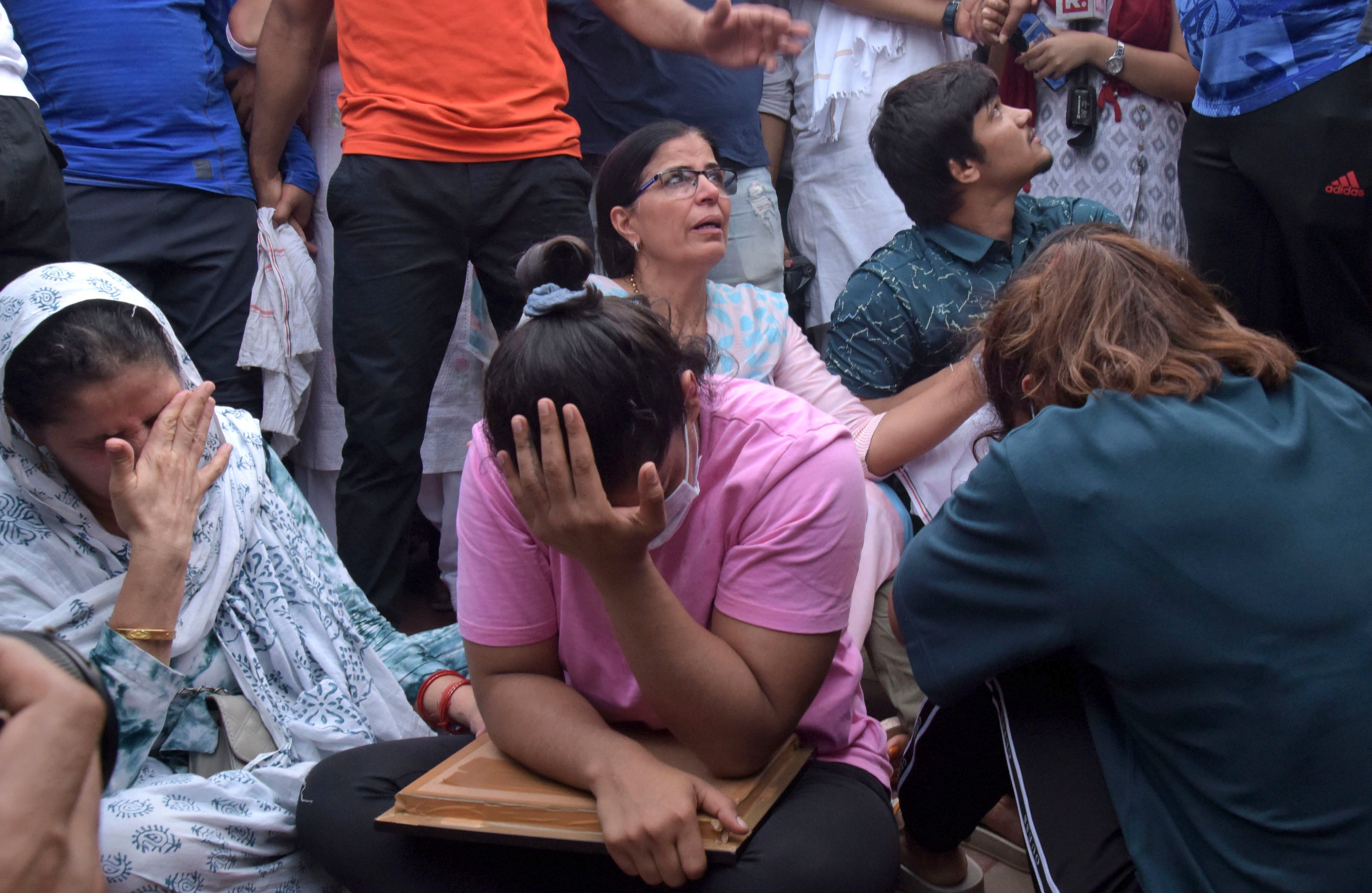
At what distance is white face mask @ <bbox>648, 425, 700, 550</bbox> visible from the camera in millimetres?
1548

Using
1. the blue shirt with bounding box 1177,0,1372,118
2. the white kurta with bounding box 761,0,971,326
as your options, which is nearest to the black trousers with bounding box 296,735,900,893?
the blue shirt with bounding box 1177,0,1372,118

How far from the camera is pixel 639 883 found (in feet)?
4.94

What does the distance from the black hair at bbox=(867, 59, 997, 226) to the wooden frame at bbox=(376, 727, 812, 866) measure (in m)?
1.75

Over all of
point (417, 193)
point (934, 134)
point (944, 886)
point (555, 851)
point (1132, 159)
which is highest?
point (934, 134)

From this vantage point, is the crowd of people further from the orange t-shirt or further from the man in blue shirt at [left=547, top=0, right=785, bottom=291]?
the man in blue shirt at [left=547, top=0, right=785, bottom=291]

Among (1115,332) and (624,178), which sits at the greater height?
(1115,332)

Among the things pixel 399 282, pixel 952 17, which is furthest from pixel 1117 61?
pixel 399 282

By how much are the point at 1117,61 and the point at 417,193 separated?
2072mm

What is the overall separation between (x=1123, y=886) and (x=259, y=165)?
290cm

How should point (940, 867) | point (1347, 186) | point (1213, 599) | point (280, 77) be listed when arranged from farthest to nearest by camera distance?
point (280, 77), point (1347, 186), point (940, 867), point (1213, 599)

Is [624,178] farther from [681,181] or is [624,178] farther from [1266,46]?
[1266,46]

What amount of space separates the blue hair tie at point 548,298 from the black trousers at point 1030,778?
80 cm

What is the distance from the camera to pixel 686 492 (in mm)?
1554

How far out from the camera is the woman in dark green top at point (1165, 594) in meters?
1.27
